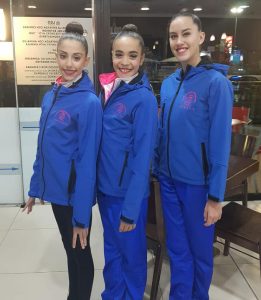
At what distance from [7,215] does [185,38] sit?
94.9 inches

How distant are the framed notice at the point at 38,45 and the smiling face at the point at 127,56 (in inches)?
62.3

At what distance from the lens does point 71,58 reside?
148 centimetres

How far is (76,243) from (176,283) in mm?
585

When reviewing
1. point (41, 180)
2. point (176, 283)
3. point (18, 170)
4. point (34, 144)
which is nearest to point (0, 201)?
point (18, 170)

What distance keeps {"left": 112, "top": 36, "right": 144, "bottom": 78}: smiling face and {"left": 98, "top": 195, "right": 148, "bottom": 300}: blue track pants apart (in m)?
0.58

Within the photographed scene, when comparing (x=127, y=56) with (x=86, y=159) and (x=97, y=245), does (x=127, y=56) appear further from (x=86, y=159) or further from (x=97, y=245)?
(x=97, y=245)

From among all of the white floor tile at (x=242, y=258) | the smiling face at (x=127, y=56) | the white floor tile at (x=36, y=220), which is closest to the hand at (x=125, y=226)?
the smiling face at (x=127, y=56)

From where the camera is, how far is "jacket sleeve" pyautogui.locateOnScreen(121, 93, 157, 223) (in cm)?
143

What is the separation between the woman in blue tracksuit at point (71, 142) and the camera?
1.44 metres

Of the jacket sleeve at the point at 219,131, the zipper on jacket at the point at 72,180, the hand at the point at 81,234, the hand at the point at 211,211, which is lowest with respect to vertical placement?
the hand at the point at 81,234

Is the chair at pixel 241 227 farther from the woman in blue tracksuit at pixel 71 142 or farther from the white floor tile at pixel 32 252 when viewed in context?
the white floor tile at pixel 32 252

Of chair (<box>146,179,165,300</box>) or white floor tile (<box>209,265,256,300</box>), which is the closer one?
chair (<box>146,179,165,300</box>)

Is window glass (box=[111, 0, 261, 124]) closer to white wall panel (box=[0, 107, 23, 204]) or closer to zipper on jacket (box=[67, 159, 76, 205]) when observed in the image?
white wall panel (box=[0, 107, 23, 204])

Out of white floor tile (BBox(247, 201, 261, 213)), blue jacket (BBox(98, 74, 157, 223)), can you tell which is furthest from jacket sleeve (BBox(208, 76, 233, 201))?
white floor tile (BBox(247, 201, 261, 213))
